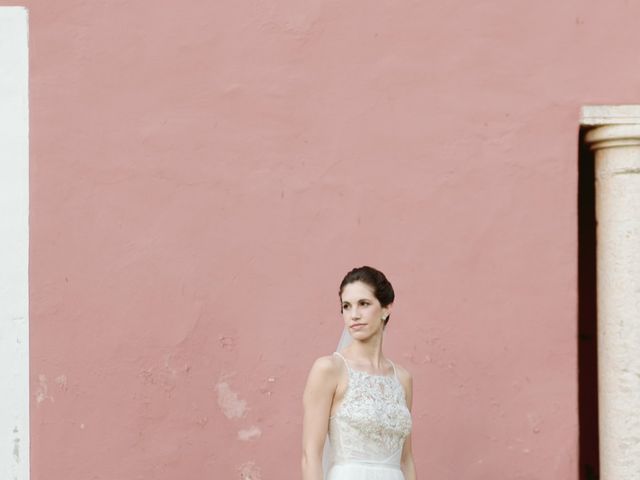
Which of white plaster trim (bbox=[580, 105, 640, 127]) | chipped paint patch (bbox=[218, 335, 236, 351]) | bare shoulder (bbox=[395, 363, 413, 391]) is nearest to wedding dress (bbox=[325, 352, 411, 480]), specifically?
bare shoulder (bbox=[395, 363, 413, 391])

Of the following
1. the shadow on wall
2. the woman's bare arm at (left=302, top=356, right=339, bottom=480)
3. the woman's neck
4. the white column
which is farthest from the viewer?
the shadow on wall

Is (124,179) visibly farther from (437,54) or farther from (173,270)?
(437,54)

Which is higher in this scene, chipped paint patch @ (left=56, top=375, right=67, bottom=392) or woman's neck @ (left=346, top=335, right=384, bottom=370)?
woman's neck @ (left=346, top=335, right=384, bottom=370)

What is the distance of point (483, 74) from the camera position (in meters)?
6.48

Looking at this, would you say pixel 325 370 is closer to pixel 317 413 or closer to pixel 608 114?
pixel 317 413

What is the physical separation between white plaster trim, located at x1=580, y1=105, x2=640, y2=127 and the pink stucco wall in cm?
6

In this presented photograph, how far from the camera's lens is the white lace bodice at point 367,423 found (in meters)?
5.29

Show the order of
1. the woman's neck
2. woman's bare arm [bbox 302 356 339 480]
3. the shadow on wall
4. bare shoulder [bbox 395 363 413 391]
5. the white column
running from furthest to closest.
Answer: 1. the shadow on wall
2. the white column
3. bare shoulder [bbox 395 363 413 391]
4. the woman's neck
5. woman's bare arm [bbox 302 356 339 480]

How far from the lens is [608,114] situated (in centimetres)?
638

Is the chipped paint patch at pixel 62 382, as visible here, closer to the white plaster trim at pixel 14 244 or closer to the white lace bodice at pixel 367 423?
the white plaster trim at pixel 14 244

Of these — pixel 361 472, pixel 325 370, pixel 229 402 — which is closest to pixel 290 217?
pixel 229 402

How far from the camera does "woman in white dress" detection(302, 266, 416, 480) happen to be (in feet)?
17.2

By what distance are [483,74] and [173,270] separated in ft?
5.75

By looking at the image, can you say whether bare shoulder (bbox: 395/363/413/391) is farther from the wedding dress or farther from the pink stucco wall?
the pink stucco wall
